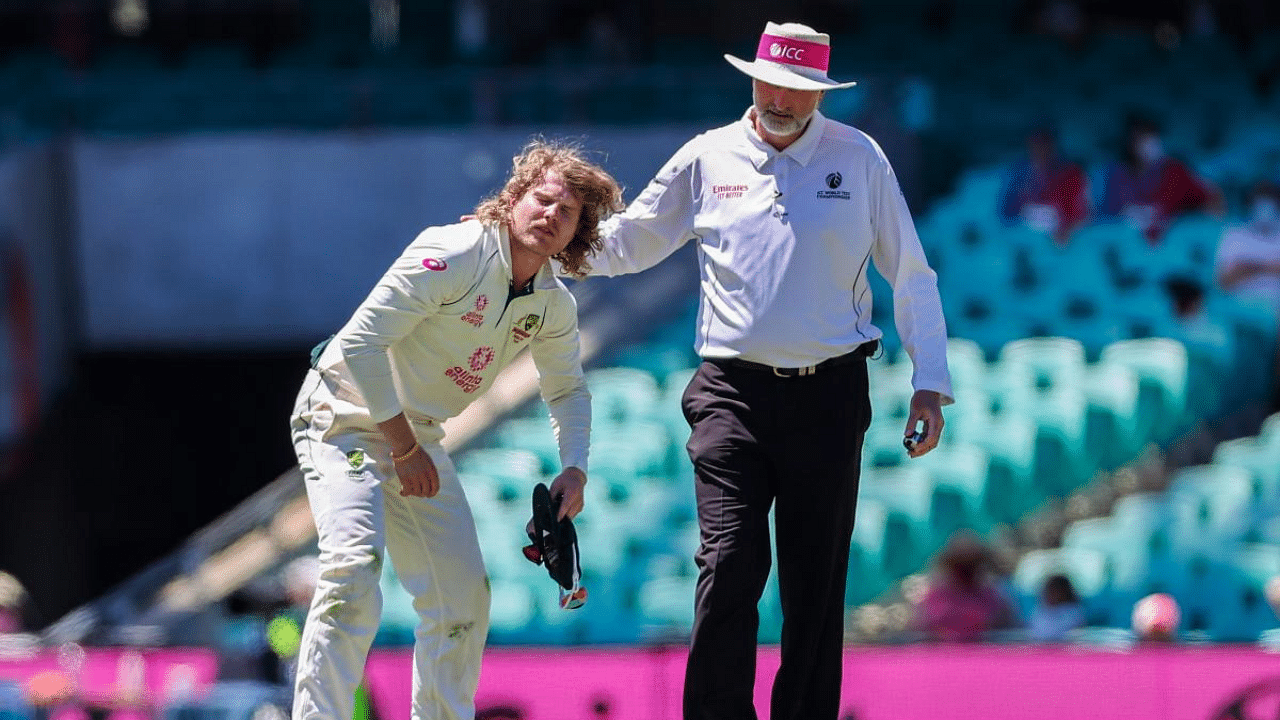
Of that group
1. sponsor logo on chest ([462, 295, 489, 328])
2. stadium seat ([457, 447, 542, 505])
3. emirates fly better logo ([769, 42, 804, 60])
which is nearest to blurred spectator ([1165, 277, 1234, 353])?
stadium seat ([457, 447, 542, 505])

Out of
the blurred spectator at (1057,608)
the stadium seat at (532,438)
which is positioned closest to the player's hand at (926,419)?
the blurred spectator at (1057,608)

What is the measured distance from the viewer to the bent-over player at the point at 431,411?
4.63 m

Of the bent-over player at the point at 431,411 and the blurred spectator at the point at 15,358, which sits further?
the blurred spectator at the point at 15,358

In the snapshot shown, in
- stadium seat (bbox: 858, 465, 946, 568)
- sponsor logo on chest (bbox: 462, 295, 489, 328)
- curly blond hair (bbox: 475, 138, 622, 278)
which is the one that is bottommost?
stadium seat (bbox: 858, 465, 946, 568)

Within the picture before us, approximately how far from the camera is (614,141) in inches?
482

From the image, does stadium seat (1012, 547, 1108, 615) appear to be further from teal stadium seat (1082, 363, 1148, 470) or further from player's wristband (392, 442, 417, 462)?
player's wristband (392, 442, 417, 462)

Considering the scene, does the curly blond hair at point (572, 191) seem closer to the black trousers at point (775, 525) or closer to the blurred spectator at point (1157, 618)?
the black trousers at point (775, 525)

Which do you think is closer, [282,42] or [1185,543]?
[1185,543]

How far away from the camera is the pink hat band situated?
4.65 m

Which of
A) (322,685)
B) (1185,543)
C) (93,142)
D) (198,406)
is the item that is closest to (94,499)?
(198,406)

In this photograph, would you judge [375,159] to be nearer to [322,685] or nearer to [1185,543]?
[1185,543]

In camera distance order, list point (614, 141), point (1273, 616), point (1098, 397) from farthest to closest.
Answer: point (614, 141), point (1098, 397), point (1273, 616)

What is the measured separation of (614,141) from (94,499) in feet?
14.9

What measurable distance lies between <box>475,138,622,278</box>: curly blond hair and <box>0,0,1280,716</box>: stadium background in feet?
5.24
